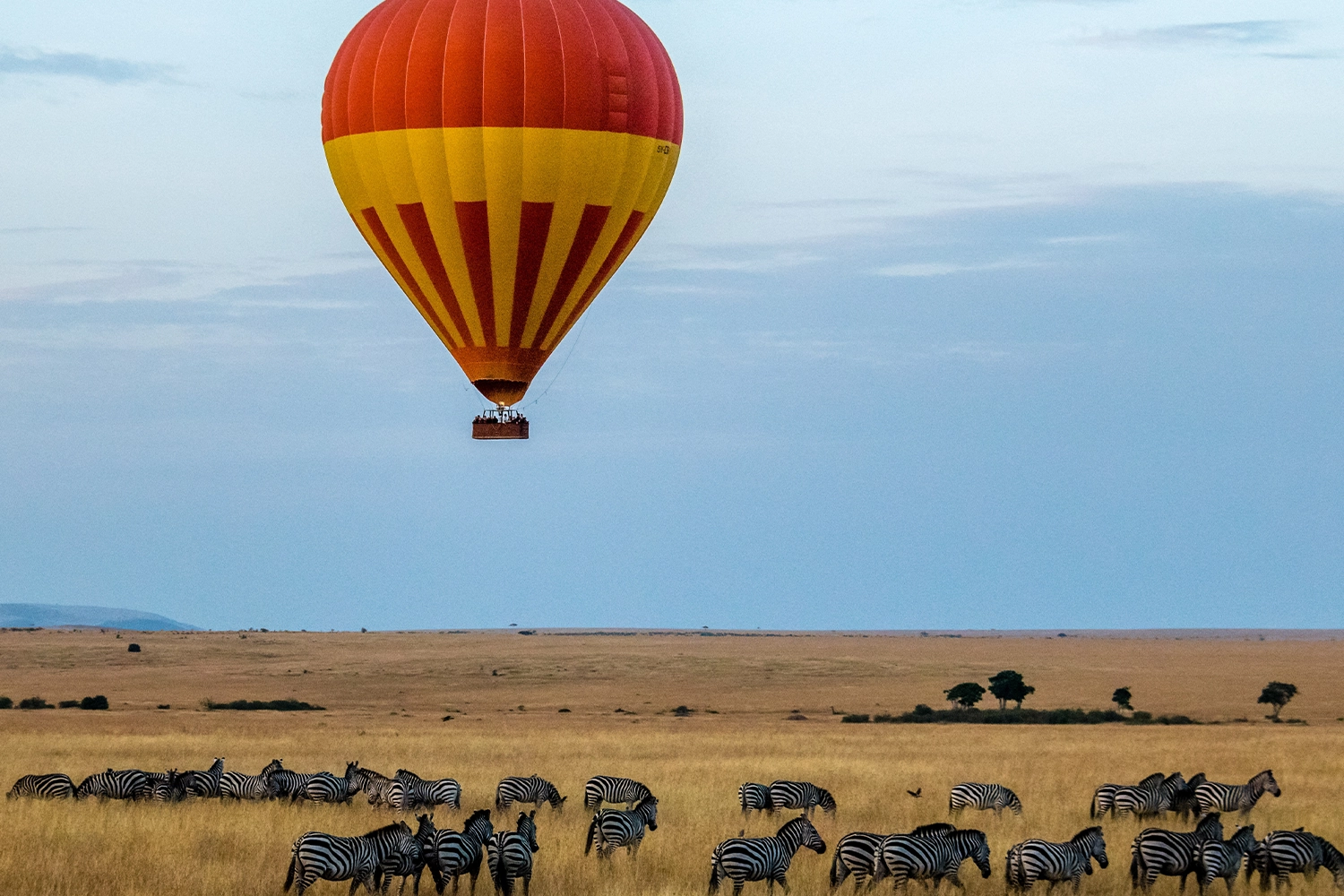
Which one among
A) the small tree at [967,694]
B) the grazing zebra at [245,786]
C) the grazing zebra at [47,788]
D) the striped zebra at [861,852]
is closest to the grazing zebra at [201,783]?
the grazing zebra at [245,786]

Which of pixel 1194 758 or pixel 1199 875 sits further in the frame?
pixel 1194 758

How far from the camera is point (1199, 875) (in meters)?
18.1

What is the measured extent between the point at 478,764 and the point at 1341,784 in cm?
1827

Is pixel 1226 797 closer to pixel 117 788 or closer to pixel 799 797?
pixel 799 797

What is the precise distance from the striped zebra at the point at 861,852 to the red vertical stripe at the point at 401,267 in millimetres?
15326

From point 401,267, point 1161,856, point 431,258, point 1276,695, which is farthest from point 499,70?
point 1276,695

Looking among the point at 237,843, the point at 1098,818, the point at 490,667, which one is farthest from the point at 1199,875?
the point at 490,667

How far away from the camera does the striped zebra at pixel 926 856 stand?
17797mm

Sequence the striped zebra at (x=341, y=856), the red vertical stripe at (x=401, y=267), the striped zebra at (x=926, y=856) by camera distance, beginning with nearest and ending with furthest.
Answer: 1. the striped zebra at (x=341, y=856)
2. the striped zebra at (x=926, y=856)
3. the red vertical stripe at (x=401, y=267)

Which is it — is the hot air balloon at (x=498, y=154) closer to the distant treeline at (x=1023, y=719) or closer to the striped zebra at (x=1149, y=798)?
the striped zebra at (x=1149, y=798)

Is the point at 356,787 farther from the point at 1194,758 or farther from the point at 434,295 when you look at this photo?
the point at 1194,758

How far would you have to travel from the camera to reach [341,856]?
16938 millimetres

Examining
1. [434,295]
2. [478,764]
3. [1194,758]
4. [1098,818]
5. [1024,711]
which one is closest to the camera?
[1098,818]

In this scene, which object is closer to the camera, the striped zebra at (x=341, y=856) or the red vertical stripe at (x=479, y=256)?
the striped zebra at (x=341, y=856)
